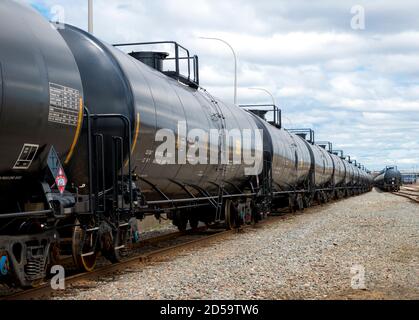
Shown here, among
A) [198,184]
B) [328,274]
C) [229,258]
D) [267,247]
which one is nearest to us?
[328,274]

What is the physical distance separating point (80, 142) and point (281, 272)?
3.76 meters

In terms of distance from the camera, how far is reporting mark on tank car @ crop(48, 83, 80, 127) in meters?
6.96

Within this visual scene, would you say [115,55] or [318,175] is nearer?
[115,55]

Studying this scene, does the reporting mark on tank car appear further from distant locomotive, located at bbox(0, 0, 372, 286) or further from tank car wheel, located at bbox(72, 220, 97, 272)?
tank car wheel, located at bbox(72, 220, 97, 272)

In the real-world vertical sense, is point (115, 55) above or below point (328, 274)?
above

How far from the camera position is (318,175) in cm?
3297

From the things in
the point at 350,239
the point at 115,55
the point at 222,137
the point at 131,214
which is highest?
the point at 115,55

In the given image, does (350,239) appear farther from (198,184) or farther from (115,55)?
(115,55)

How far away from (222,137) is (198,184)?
1.50 metres

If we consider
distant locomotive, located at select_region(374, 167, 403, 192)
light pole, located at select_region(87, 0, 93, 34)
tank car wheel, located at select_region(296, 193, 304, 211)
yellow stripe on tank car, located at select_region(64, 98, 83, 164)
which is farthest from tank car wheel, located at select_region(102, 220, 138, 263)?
distant locomotive, located at select_region(374, 167, 403, 192)

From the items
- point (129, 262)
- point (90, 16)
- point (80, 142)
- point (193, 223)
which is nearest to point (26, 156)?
point (80, 142)

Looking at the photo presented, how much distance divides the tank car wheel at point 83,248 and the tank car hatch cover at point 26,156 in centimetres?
163
